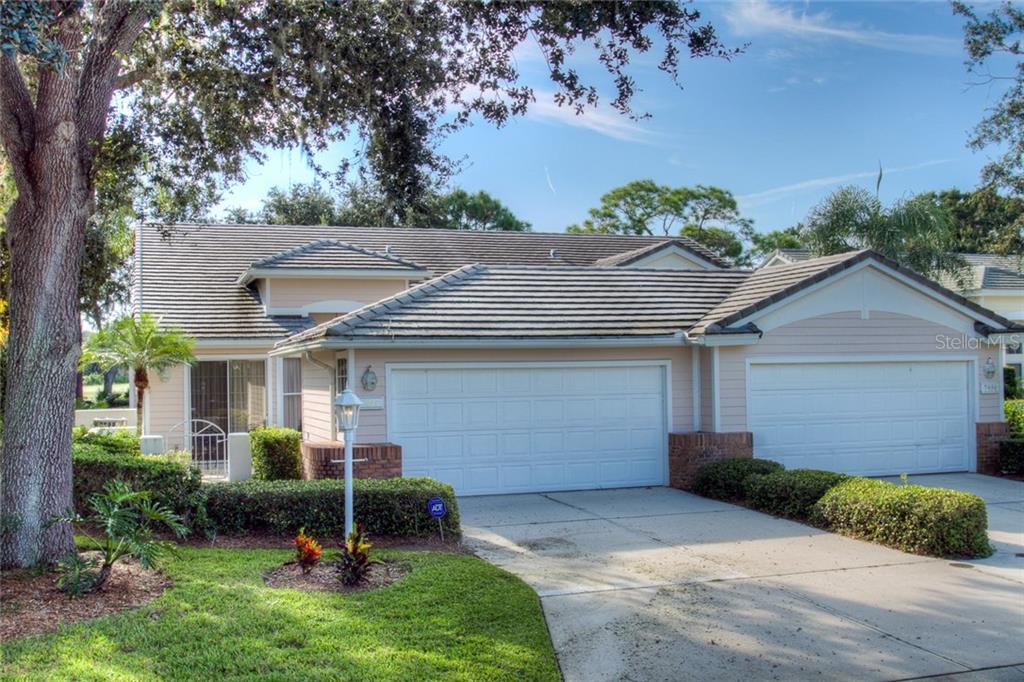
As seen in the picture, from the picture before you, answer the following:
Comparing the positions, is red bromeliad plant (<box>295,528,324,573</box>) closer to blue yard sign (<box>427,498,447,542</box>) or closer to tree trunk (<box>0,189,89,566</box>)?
blue yard sign (<box>427,498,447,542</box>)

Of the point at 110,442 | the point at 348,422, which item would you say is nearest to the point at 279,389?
the point at 110,442

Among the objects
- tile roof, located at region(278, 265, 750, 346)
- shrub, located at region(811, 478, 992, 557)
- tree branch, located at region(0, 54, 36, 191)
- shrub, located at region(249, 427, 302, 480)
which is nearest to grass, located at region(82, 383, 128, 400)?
shrub, located at region(249, 427, 302, 480)

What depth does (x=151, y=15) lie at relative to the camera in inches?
330

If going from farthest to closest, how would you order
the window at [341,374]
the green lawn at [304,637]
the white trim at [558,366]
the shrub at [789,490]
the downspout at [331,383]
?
the downspout at [331,383], the window at [341,374], the white trim at [558,366], the shrub at [789,490], the green lawn at [304,637]

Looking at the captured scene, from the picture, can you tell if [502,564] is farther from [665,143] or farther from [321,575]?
[665,143]

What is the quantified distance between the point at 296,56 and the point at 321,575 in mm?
5539

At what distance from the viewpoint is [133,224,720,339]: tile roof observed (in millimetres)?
19016

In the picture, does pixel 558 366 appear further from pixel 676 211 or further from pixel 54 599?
pixel 676 211

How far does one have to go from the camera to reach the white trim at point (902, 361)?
14578 millimetres

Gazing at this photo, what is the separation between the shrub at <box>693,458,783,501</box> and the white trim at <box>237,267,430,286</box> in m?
9.02

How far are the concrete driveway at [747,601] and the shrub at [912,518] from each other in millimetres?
244

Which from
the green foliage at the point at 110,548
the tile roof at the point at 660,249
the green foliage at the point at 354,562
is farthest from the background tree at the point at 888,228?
the green foliage at the point at 110,548

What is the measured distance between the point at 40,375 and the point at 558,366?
325 inches

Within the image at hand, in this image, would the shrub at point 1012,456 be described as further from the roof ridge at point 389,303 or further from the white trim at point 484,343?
the roof ridge at point 389,303
